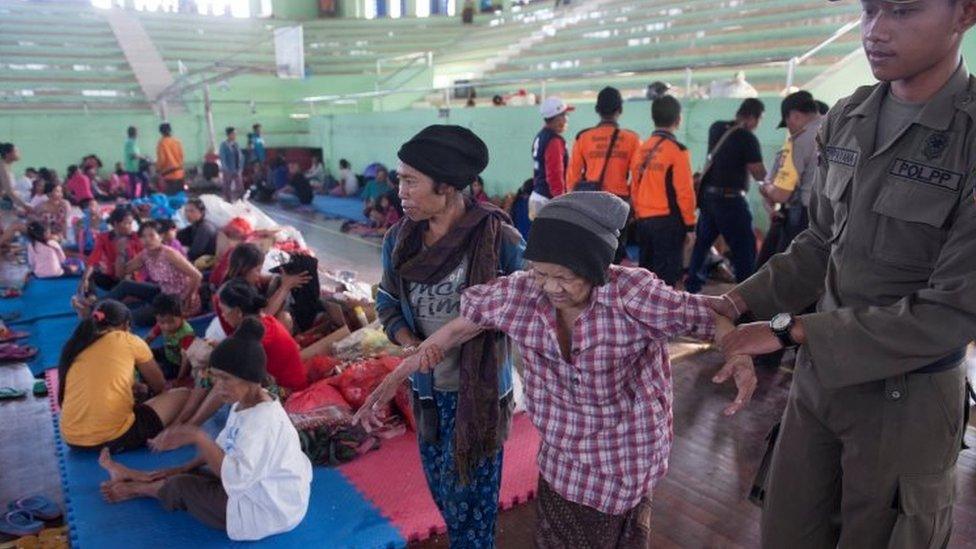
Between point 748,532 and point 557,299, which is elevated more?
Answer: point 557,299

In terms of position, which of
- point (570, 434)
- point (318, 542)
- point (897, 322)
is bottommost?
point (318, 542)

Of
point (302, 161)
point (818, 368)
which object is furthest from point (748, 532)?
point (302, 161)

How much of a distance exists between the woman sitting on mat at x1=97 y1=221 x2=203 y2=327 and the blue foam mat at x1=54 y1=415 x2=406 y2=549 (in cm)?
245

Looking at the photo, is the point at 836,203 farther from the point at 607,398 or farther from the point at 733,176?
the point at 733,176

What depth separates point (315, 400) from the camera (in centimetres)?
391

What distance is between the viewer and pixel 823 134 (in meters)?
1.67

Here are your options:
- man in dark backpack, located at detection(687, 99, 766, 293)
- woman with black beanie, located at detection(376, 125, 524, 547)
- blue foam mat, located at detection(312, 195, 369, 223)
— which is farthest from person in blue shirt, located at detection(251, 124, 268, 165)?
woman with black beanie, located at detection(376, 125, 524, 547)

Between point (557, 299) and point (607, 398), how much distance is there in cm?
29

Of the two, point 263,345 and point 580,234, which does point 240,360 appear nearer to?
point 263,345

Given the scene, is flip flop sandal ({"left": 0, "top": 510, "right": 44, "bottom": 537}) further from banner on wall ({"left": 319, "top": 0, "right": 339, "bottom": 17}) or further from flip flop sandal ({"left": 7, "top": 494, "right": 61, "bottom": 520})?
banner on wall ({"left": 319, "top": 0, "right": 339, "bottom": 17})

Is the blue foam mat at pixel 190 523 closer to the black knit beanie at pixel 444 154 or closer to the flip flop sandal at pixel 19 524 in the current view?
the flip flop sandal at pixel 19 524

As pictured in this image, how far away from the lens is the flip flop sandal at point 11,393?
441cm

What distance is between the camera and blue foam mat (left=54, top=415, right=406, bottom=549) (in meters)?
2.91

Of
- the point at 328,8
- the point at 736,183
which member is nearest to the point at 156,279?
the point at 736,183
